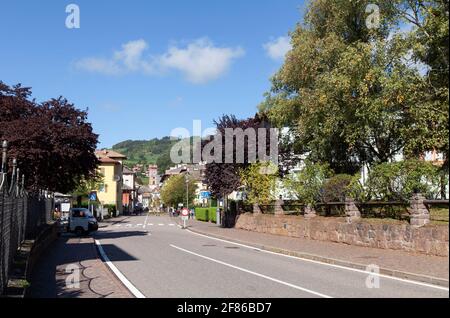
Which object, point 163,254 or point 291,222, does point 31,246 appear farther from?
point 291,222

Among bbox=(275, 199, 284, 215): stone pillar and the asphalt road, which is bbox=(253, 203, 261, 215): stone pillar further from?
the asphalt road

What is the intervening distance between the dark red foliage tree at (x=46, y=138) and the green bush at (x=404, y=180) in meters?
14.7

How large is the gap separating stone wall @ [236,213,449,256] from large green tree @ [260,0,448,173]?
282cm

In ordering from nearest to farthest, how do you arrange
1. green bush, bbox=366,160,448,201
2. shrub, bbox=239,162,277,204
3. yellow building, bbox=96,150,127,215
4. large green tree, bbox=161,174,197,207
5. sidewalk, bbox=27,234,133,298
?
sidewalk, bbox=27,234,133,298 < green bush, bbox=366,160,448,201 < shrub, bbox=239,162,277,204 < yellow building, bbox=96,150,127,215 < large green tree, bbox=161,174,197,207

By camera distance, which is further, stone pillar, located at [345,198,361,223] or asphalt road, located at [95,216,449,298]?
stone pillar, located at [345,198,361,223]

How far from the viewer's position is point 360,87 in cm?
2308

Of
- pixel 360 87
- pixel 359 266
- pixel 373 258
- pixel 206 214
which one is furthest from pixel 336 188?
pixel 206 214

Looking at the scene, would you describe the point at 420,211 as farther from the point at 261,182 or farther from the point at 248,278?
the point at 261,182

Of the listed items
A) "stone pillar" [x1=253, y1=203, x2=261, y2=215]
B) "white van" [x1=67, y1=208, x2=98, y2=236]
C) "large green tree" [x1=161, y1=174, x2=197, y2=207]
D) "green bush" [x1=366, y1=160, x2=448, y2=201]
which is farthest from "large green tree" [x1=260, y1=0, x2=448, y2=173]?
"large green tree" [x1=161, y1=174, x2=197, y2=207]

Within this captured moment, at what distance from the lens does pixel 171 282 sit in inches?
456

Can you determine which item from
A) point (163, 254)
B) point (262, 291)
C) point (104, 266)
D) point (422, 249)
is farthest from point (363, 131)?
point (262, 291)

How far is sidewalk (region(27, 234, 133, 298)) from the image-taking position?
1025 cm

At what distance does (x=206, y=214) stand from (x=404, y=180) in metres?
40.4
